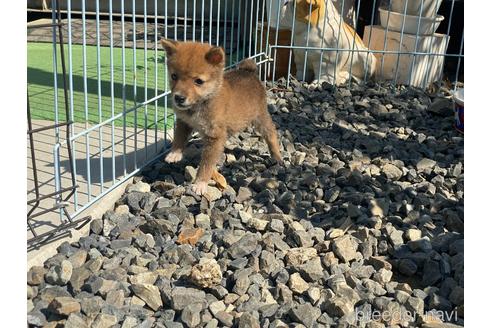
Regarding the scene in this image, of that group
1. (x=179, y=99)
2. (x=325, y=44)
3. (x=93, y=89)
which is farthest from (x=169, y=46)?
(x=325, y=44)

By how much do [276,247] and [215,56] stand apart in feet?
3.96

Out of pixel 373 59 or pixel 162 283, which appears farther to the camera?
pixel 373 59

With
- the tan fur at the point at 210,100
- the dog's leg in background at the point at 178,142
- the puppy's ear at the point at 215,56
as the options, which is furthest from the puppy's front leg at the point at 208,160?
the puppy's ear at the point at 215,56

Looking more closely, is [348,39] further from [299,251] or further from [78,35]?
[78,35]

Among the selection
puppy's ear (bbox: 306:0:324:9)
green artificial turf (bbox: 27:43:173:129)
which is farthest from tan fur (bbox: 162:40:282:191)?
puppy's ear (bbox: 306:0:324:9)

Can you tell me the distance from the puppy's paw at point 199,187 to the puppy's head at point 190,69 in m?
0.47

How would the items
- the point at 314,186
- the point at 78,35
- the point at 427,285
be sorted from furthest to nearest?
the point at 78,35
the point at 314,186
the point at 427,285

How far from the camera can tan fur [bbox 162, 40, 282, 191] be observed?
3068 mm

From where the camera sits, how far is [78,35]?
798 centimetres

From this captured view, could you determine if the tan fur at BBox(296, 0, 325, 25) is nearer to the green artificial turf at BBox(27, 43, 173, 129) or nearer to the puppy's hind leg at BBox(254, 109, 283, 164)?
the green artificial turf at BBox(27, 43, 173, 129)

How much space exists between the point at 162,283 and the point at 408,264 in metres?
1.19

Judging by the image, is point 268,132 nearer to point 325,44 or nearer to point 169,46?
point 169,46

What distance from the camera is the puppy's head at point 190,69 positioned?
305 cm

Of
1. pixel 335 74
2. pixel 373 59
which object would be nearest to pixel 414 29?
pixel 373 59
